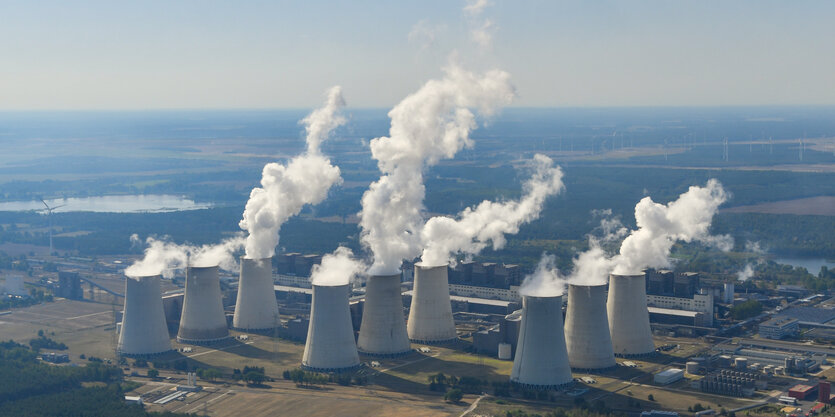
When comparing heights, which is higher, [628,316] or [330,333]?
[330,333]

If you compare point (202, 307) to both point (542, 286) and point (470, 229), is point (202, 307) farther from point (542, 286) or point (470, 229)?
point (542, 286)

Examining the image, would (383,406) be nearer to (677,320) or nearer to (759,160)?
(677,320)

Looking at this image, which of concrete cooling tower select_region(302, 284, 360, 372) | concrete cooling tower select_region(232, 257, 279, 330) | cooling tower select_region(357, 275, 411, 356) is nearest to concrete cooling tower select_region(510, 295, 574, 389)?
cooling tower select_region(357, 275, 411, 356)

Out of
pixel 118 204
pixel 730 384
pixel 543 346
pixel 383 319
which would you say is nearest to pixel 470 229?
pixel 383 319

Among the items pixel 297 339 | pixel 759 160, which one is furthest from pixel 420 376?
pixel 759 160

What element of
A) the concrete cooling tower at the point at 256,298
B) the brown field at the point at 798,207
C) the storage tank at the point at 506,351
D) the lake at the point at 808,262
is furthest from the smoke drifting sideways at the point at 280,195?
the brown field at the point at 798,207

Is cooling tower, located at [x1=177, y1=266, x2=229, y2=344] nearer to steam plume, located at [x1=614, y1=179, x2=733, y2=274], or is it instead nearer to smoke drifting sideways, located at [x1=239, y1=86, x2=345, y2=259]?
smoke drifting sideways, located at [x1=239, y1=86, x2=345, y2=259]
